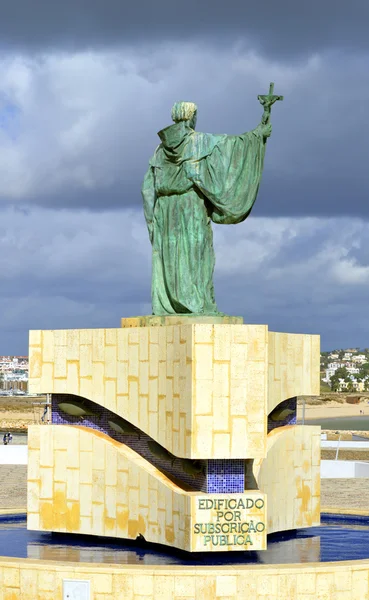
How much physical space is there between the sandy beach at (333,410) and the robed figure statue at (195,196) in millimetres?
97566

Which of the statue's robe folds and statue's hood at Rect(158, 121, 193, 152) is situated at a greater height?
statue's hood at Rect(158, 121, 193, 152)

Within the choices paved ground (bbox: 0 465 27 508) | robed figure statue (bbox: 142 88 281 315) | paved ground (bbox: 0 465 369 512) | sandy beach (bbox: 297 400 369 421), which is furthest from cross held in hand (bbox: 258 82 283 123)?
sandy beach (bbox: 297 400 369 421)

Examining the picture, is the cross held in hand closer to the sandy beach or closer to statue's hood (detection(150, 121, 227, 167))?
statue's hood (detection(150, 121, 227, 167))

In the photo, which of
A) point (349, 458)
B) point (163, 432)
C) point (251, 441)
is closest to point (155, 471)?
point (163, 432)

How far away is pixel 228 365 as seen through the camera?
57.3 feet

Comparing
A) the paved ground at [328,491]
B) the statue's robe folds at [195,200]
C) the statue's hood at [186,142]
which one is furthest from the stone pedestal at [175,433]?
the paved ground at [328,491]

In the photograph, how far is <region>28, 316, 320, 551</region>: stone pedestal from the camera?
17.5 m

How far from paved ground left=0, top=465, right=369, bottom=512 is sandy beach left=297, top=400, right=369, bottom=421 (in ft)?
270

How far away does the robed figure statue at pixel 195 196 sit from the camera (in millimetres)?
19703

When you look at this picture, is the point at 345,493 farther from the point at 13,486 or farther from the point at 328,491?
the point at 13,486

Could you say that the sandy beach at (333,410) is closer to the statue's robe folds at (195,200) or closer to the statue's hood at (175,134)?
the statue's robe folds at (195,200)

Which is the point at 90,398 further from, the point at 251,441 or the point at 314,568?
the point at 314,568

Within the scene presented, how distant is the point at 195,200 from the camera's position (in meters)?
19.8

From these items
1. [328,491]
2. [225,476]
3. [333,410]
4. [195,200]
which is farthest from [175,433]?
[333,410]
